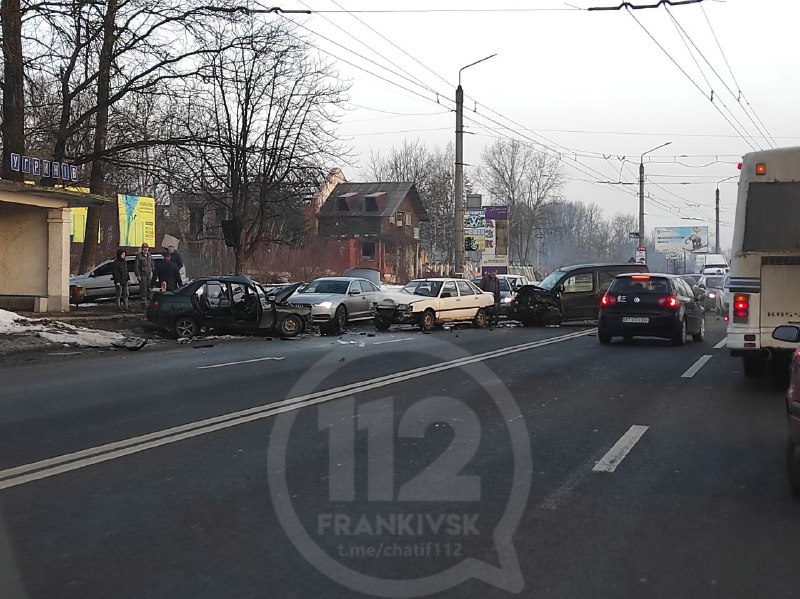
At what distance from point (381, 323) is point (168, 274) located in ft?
19.1

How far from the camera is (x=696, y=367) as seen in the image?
14.1m

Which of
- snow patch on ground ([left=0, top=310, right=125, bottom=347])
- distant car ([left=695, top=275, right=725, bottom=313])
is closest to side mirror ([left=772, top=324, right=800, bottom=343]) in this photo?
snow patch on ground ([left=0, top=310, right=125, bottom=347])

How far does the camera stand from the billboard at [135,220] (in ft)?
126

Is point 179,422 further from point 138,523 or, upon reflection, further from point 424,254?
point 424,254

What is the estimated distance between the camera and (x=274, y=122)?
35.5 m

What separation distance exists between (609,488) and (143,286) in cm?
2069

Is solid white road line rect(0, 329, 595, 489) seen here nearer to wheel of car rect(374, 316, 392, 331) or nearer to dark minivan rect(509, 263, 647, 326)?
wheel of car rect(374, 316, 392, 331)

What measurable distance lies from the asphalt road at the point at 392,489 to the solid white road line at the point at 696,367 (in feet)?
4.50

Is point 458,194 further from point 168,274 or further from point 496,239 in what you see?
point 168,274

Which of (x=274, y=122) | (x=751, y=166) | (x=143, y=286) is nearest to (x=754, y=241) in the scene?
(x=751, y=166)

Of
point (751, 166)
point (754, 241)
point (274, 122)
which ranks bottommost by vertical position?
point (754, 241)

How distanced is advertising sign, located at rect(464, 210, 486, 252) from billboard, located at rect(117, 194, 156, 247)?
14.6 m

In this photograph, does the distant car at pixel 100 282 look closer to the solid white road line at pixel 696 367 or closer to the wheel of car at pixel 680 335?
the wheel of car at pixel 680 335

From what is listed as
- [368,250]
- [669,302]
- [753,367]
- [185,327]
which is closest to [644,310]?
[669,302]
